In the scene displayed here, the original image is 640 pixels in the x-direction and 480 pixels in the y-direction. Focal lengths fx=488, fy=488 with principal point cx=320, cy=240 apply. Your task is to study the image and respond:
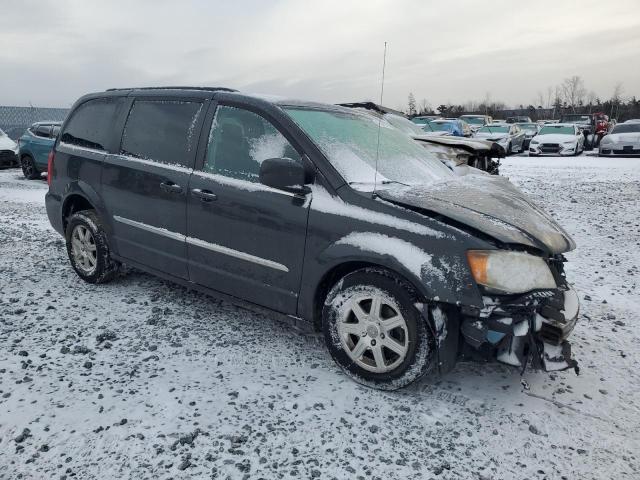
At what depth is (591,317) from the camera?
13.1 feet

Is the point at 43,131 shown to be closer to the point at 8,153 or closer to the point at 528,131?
the point at 8,153

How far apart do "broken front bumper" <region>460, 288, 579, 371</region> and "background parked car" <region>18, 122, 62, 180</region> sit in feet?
39.3

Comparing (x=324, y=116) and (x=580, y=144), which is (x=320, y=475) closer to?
(x=324, y=116)

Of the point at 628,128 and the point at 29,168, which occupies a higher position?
the point at 628,128

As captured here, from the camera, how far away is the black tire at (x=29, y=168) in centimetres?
1219

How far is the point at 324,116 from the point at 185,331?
6.20ft

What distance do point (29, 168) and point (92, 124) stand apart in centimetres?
952

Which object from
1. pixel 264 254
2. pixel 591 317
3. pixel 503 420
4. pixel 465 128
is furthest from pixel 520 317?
pixel 465 128

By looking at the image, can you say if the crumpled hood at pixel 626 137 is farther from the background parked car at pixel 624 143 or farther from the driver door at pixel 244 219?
the driver door at pixel 244 219

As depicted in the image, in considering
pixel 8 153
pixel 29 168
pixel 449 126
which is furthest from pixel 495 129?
pixel 8 153

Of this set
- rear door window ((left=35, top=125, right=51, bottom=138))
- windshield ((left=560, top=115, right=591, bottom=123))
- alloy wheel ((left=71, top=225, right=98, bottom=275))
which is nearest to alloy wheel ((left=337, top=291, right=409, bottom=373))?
alloy wheel ((left=71, top=225, right=98, bottom=275))

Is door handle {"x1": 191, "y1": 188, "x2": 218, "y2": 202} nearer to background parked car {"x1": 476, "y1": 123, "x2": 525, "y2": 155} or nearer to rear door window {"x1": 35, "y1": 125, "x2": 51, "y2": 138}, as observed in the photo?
rear door window {"x1": 35, "y1": 125, "x2": 51, "y2": 138}

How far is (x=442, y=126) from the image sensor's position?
16812mm

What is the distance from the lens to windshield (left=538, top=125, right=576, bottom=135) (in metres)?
19.6
